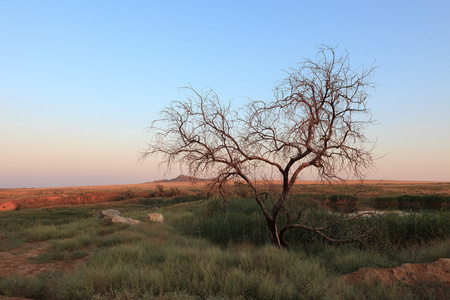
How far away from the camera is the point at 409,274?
247 inches

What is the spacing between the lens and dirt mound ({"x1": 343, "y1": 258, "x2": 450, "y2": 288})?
607 cm

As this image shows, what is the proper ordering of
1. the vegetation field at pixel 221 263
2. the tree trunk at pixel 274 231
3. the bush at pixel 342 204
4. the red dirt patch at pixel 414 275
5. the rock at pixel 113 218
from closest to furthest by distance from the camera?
the vegetation field at pixel 221 263
the red dirt patch at pixel 414 275
the tree trunk at pixel 274 231
the bush at pixel 342 204
the rock at pixel 113 218

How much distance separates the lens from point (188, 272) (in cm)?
669

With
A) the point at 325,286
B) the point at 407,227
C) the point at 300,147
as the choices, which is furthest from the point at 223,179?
the point at 407,227

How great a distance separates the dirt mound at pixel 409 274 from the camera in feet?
Answer: 19.9

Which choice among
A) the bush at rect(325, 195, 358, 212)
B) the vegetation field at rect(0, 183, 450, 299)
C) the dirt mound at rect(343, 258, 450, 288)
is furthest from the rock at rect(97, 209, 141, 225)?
the dirt mound at rect(343, 258, 450, 288)

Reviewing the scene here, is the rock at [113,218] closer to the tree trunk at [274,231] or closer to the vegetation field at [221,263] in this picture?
the vegetation field at [221,263]

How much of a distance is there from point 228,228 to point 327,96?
23.5ft

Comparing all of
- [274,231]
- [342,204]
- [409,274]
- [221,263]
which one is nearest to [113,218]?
[274,231]

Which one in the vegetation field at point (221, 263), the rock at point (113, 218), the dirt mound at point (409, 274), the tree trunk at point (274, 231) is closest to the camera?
the vegetation field at point (221, 263)

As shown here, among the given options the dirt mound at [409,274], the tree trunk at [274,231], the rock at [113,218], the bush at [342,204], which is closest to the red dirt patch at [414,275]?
the dirt mound at [409,274]

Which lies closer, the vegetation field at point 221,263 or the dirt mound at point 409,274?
the vegetation field at point 221,263

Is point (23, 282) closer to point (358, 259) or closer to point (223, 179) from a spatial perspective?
point (223, 179)

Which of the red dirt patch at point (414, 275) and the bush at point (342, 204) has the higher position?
the bush at point (342, 204)
